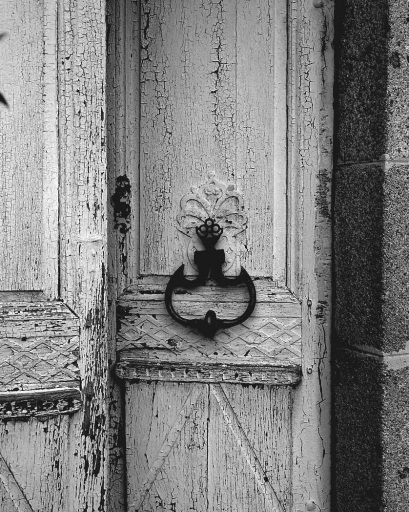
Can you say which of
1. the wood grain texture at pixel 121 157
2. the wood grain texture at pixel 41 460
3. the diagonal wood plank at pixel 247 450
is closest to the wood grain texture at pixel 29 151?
the wood grain texture at pixel 121 157

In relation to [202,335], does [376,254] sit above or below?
above

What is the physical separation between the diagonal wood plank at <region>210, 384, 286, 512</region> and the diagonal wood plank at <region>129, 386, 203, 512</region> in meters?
0.07

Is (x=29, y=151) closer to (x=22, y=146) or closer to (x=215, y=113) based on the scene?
(x=22, y=146)

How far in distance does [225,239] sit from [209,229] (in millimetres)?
59

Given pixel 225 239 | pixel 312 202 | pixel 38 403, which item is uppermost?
pixel 312 202

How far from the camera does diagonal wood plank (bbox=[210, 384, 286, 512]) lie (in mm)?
2002

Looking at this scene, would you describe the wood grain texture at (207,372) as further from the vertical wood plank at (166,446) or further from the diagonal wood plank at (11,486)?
the diagonal wood plank at (11,486)

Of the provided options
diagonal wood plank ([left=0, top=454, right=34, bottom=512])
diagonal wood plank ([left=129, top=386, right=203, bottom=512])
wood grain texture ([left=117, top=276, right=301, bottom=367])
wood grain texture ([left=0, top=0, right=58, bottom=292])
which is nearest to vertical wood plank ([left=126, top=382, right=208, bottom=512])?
diagonal wood plank ([left=129, top=386, right=203, bottom=512])

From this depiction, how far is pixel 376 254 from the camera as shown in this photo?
1757 mm

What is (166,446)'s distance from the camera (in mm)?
2031

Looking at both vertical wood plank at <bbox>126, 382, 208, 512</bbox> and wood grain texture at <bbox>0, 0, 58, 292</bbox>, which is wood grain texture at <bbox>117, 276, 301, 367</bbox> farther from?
wood grain texture at <bbox>0, 0, 58, 292</bbox>

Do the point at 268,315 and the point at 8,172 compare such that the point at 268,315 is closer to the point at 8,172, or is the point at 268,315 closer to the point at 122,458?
the point at 122,458

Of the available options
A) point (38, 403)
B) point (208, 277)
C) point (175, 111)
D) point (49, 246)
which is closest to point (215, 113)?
point (175, 111)

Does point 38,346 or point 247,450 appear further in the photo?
point 247,450
